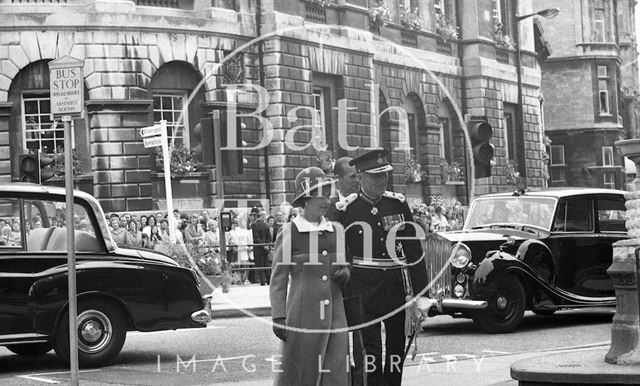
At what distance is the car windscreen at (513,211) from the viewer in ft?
56.9

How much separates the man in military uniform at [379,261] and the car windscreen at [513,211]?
7.49 metres

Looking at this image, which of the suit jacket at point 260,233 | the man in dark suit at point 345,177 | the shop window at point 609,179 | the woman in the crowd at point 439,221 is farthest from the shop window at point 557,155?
the man in dark suit at point 345,177

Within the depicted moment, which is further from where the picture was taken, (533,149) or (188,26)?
(533,149)

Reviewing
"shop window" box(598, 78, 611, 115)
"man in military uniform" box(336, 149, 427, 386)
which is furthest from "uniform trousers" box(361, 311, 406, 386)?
"shop window" box(598, 78, 611, 115)

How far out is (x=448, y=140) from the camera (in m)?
45.8

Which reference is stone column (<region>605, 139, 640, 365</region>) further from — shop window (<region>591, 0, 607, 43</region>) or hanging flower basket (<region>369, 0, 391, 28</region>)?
shop window (<region>591, 0, 607, 43</region>)

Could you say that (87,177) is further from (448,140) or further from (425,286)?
(425,286)

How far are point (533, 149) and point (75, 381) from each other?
4407 centimetres

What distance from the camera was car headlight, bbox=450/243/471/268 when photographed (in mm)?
16438

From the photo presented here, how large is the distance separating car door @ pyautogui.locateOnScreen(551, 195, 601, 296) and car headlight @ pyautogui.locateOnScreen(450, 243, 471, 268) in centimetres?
136


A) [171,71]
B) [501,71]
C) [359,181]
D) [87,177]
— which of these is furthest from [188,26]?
[359,181]

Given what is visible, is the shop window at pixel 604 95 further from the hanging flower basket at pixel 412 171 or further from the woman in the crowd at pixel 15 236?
the woman in the crowd at pixel 15 236

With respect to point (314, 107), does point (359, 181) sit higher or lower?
lower

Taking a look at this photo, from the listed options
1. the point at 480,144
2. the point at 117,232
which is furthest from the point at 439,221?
the point at 480,144
